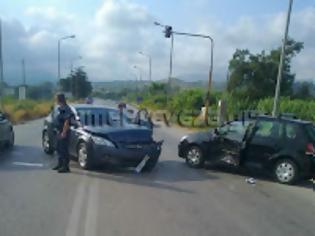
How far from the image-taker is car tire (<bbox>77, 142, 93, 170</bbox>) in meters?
12.2

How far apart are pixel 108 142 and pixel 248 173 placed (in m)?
3.88

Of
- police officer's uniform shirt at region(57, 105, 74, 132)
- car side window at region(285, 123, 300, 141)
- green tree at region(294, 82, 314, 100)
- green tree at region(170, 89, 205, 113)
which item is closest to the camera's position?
car side window at region(285, 123, 300, 141)

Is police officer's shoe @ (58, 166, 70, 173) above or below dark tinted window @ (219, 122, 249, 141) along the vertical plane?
below

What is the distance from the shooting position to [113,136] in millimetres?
12148

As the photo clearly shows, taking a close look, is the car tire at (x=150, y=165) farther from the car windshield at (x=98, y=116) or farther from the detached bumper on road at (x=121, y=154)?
the car windshield at (x=98, y=116)

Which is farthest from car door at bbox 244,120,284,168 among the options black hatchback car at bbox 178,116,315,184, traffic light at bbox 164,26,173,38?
traffic light at bbox 164,26,173,38

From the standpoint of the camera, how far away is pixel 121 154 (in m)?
12.0

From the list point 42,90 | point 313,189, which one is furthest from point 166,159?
point 42,90

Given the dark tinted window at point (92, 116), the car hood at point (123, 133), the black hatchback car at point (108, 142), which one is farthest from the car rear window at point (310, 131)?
the dark tinted window at point (92, 116)

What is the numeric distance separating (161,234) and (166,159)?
29.2 feet

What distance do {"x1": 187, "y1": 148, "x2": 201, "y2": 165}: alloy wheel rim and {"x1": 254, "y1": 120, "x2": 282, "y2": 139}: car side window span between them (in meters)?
1.94

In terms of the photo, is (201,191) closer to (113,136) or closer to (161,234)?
(113,136)

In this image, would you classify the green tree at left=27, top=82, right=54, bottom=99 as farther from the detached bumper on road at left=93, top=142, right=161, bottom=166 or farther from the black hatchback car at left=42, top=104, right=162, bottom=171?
the detached bumper on road at left=93, top=142, right=161, bottom=166

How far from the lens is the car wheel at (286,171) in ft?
39.4
